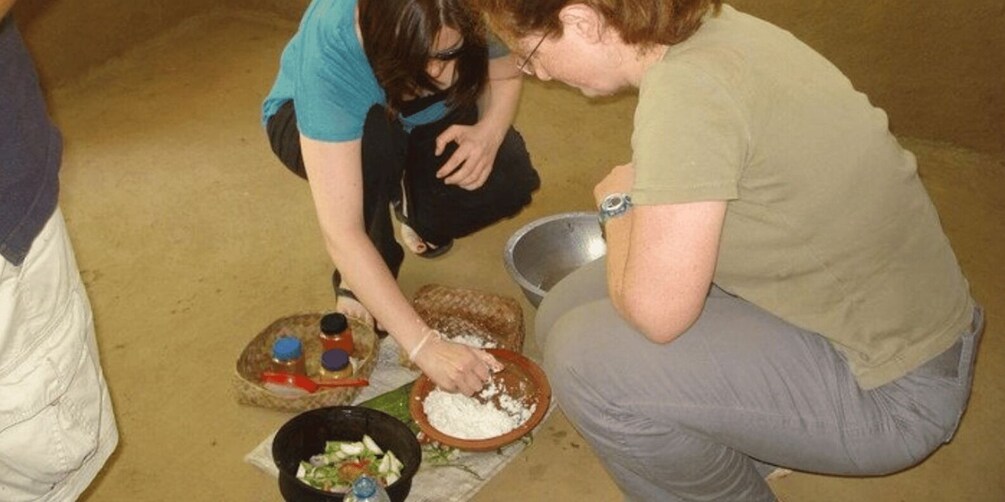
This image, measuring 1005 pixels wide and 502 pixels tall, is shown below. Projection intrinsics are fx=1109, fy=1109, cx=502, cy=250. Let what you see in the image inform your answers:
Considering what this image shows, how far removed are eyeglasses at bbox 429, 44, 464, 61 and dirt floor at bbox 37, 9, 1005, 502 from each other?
71 centimetres

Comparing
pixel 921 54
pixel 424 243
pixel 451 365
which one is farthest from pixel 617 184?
pixel 921 54

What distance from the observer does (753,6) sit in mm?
2801

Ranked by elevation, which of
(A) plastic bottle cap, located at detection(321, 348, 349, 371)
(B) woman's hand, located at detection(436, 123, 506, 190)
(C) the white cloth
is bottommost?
(C) the white cloth

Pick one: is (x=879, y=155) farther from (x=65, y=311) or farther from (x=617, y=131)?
(x=617, y=131)

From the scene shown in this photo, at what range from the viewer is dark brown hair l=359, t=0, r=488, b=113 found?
153 cm

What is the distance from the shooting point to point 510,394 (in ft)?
6.42

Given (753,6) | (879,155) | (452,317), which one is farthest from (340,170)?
(753,6)

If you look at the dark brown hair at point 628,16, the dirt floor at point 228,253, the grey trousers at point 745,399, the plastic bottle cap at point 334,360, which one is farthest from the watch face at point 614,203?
the plastic bottle cap at point 334,360

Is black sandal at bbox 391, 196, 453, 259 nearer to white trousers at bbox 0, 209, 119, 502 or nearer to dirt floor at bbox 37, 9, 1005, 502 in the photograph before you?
dirt floor at bbox 37, 9, 1005, 502

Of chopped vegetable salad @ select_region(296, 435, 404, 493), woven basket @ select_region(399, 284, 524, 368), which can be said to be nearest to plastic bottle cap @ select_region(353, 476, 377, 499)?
chopped vegetable salad @ select_region(296, 435, 404, 493)

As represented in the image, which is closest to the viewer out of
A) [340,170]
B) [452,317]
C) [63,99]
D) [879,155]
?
[879,155]

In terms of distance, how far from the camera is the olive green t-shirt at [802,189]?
3.98 ft

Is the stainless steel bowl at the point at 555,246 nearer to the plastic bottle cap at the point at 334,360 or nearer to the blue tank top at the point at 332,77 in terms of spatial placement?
the plastic bottle cap at the point at 334,360

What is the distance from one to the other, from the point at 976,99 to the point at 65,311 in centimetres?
225
